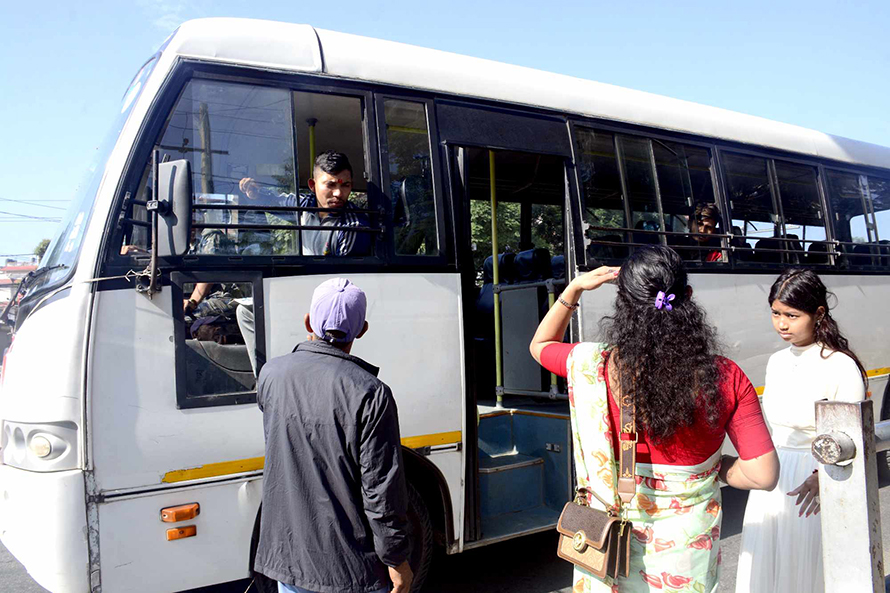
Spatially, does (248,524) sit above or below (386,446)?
below

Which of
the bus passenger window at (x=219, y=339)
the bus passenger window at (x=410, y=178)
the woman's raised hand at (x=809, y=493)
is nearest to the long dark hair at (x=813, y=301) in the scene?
the woman's raised hand at (x=809, y=493)

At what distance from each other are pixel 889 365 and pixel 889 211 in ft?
5.45

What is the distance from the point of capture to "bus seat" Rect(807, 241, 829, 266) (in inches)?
244

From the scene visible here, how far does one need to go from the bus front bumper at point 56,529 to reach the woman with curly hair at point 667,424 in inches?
88.3

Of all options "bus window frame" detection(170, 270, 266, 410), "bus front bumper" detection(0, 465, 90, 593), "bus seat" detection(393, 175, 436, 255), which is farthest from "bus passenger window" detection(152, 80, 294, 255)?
"bus front bumper" detection(0, 465, 90, 593)

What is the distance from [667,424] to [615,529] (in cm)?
36

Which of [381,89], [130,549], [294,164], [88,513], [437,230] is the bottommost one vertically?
[130,549]

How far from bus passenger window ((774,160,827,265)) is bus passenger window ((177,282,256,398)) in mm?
4754

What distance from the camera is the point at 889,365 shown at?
669cm

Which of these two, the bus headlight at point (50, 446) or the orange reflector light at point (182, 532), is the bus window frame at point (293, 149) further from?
the orange reflector light at point (182, 532)

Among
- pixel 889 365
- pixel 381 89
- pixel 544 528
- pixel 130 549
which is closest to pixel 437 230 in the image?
pixel 381 89

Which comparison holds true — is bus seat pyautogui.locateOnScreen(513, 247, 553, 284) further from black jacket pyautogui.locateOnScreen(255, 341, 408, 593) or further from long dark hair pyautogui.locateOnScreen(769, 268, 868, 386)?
black jacket pyautogui.locateOnScreen(255, 341, 408, 593)

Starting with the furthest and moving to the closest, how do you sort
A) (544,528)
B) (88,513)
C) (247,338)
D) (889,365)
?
(889,365), (544,528), (247,338), (88,513)

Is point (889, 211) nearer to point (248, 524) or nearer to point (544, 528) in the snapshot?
point (544, 528)
